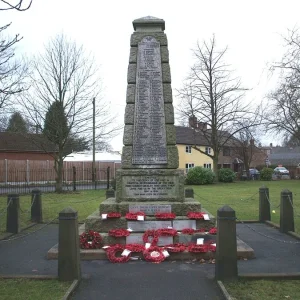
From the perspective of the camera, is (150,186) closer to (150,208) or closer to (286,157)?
(150,208)

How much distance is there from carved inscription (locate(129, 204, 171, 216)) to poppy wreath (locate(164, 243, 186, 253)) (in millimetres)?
1053

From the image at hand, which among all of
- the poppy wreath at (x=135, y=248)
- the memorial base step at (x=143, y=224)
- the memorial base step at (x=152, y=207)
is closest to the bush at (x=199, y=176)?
the memorial base step at (x=152, y=207)

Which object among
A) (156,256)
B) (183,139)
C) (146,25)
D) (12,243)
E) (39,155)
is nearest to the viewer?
(156,256)

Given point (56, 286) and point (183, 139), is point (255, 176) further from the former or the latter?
point (56, 286)

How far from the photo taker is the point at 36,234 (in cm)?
964

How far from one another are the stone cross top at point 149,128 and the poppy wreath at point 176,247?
1.40 metres

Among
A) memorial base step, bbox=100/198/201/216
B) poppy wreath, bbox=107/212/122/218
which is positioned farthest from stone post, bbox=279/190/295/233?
poppy wreath, bbox=107/212/122/218

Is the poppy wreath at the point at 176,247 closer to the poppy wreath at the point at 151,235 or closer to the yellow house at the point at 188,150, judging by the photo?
the poppy wreath at the point at 151,235

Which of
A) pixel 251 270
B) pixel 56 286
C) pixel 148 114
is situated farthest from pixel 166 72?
pixel 56 286

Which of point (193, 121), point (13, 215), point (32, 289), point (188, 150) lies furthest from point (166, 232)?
point (188, 150)

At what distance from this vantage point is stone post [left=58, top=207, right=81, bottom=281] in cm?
559

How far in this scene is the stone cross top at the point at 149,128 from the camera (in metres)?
8.43

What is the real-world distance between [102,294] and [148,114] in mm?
4680

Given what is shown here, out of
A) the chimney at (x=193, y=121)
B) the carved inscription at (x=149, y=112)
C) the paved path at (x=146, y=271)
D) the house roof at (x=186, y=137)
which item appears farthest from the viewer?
the house roof at (x=186, y=137)
